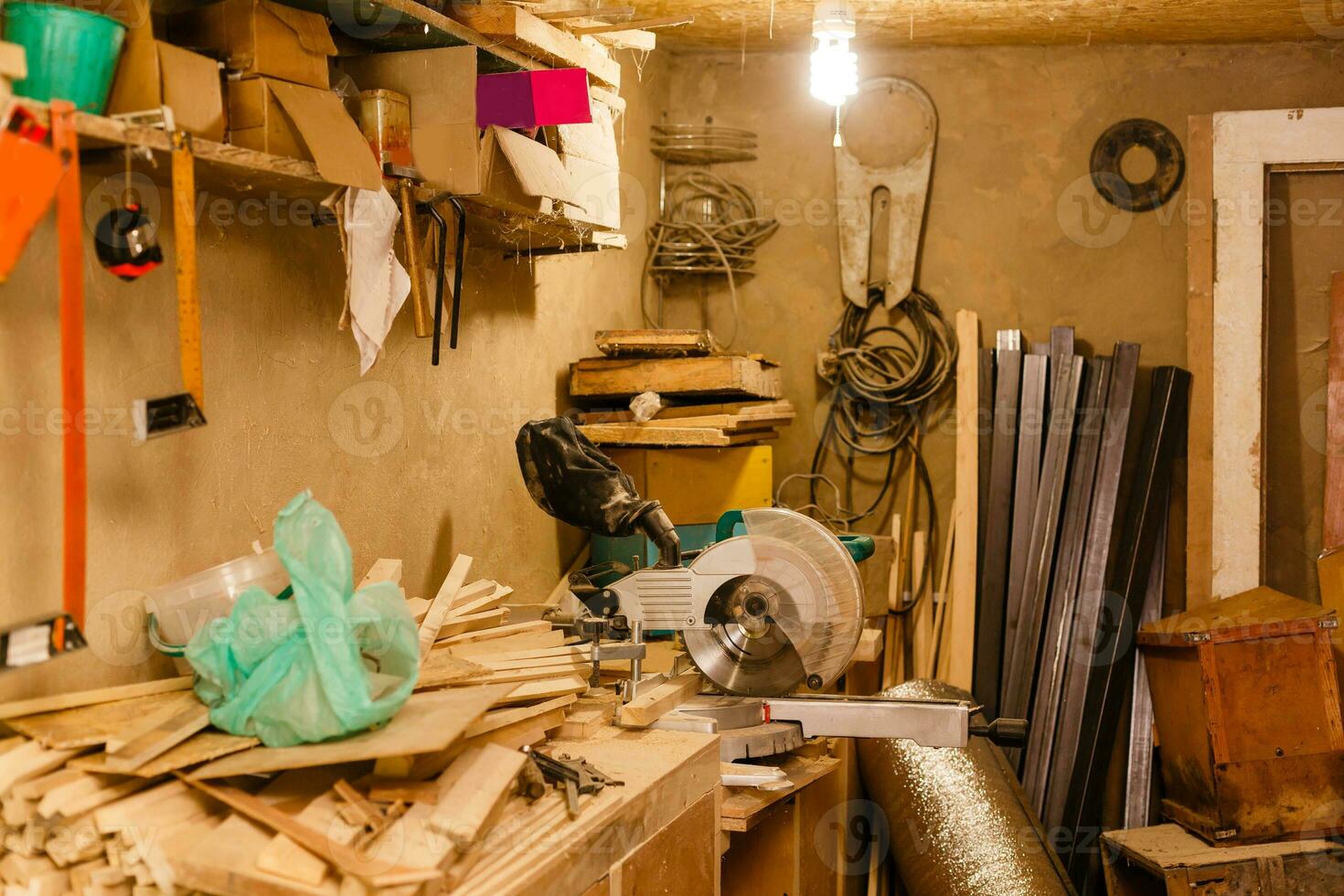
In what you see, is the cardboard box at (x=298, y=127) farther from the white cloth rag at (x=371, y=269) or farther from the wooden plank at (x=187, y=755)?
the wooden plank at (x=187, y=755)

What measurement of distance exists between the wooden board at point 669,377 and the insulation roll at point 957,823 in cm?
103

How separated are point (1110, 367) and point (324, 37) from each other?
297 cm

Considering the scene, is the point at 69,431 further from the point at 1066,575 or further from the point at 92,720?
the point at 1066,575

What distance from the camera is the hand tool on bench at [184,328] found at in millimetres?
1649

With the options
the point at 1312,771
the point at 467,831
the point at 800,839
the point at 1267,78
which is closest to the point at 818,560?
the point at 800,839

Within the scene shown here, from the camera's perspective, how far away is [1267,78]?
3.88m

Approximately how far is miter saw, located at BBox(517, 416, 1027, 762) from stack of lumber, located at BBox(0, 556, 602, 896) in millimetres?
709

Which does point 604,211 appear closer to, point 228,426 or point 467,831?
point 228,426

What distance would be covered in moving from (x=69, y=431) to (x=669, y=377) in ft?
6.63

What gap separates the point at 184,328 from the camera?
1.73 meters

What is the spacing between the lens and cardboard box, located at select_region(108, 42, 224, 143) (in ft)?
5.42

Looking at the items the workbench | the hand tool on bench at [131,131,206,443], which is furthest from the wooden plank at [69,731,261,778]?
the hand tool on bench at [131,131,206,443]

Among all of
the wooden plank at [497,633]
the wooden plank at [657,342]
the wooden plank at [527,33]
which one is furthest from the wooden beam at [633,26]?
the wooden plank at [497,633]

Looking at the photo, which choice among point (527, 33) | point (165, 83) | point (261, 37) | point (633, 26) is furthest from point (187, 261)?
point (633, 26)
